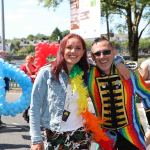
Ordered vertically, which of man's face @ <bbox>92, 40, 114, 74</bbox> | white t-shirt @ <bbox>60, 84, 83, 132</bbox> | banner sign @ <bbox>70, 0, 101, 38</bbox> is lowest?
white t-shirt @ <bbox>60, 84, 83, 132</bbox>

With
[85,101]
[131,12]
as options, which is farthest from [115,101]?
[131,12]

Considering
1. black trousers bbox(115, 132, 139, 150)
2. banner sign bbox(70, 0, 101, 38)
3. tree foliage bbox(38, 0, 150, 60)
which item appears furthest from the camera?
tree foliage bbox(38, 0, 150, 60)

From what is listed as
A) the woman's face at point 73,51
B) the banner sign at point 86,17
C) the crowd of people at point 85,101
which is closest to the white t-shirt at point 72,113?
the crowd of people at point 85,101

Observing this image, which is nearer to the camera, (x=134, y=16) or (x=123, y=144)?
(x=123, y=144)

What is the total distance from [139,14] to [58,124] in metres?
22.9

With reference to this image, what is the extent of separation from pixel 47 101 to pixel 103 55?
0.63m

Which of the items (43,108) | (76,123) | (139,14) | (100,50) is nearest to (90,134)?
(76,123)

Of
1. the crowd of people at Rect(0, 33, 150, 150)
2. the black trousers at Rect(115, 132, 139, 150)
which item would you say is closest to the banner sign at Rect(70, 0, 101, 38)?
the crowd of people at Rect(0, 33, 150, 150)

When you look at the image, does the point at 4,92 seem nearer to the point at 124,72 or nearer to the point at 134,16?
the point at 124,72

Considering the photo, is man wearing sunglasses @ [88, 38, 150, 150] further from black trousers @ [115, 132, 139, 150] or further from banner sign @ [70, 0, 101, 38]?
banner sign @ [70, 0, 101, 38]

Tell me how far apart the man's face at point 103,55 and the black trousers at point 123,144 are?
1.92 ft

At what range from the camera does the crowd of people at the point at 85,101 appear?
3.49 m

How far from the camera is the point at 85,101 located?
142 inches

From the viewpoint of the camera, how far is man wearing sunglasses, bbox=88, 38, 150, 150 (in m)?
3.83
